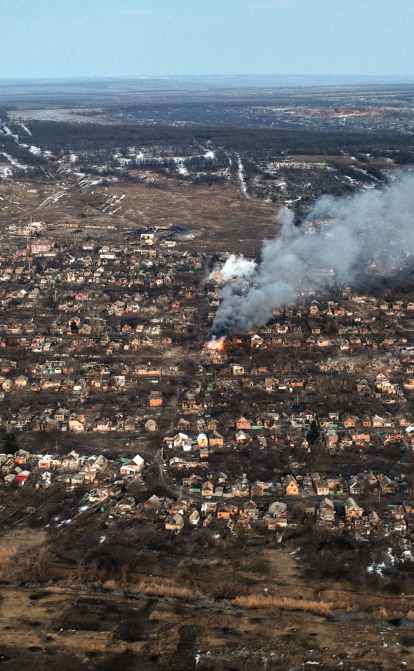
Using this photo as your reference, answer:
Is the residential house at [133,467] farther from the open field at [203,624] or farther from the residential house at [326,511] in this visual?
the residential house at [326,511]

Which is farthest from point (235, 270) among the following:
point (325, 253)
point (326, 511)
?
point (326, 511)

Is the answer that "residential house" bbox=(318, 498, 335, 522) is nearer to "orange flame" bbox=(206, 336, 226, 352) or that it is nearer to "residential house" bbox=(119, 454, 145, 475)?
"residential house" bbox=(119, 454, 145, 475)

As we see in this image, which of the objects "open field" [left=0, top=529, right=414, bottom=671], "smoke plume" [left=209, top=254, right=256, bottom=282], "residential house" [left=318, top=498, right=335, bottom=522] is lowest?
"open field" [left=0, top=529, right=414, bottom=671]

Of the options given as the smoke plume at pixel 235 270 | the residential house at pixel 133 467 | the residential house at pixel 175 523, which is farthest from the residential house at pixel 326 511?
the smoke plume at pixel 235 270

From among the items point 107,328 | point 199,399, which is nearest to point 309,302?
point 107,328

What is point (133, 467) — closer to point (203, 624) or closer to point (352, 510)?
point (352, 510)

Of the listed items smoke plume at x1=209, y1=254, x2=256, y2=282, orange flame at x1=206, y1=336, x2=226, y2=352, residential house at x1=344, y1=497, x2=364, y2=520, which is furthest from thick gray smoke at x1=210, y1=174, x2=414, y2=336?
residential house at x1=344, y1=497, x2=364, y2=520
